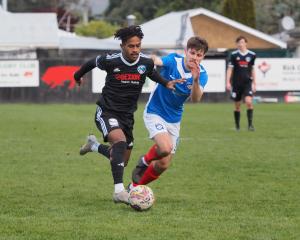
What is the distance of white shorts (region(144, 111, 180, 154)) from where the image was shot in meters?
8.66

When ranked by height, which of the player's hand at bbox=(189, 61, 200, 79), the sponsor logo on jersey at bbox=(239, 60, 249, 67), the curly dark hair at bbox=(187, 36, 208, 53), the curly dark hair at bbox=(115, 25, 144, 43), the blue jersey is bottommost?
the sponsor logo on jersey at bbox=(239, 60, 249, 67)

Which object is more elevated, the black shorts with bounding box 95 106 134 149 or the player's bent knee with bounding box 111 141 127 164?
the black shorts with bounding box 95 106 134 149

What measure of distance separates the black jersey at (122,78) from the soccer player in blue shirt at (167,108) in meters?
0.19

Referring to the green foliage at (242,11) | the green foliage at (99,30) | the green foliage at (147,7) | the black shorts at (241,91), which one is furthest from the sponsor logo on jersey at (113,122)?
the green foliage at (99,30)

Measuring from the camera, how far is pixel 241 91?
18578 millimetres

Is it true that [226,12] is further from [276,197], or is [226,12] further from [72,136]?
[276,197]

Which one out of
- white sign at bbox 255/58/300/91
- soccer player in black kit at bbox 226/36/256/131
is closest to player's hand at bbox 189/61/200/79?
soccer player in black kit at bbox 226/36/256/131

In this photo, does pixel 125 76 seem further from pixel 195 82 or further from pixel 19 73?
pixel 19 73

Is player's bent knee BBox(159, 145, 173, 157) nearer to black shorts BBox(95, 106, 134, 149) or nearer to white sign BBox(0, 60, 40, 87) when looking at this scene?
black shorts BBox(95, 106, 134, 149)

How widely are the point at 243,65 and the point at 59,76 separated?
1274 centimetres

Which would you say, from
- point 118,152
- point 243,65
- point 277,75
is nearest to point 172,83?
point 118,152

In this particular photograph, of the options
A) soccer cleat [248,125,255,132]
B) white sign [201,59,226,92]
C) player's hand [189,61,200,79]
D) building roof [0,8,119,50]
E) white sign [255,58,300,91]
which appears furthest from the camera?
building roof [0,8,119,50]

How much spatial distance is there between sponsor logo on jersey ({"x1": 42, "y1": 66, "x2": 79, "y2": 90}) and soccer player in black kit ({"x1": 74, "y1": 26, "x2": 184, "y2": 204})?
21.4 metres

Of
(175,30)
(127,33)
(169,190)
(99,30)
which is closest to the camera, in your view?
(127,33)
